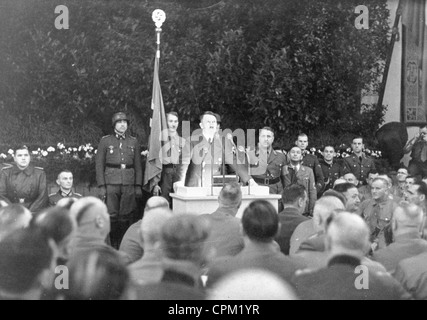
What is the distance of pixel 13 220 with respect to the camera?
216 inches

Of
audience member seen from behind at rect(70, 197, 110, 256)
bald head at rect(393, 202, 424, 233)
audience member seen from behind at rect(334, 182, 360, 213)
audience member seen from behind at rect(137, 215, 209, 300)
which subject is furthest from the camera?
audience member seen from behind at rect(334, 182, 360, 213)

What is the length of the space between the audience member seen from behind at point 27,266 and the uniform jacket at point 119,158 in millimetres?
1659

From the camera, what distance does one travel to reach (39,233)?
5.19 m

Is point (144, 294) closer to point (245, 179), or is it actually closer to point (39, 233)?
point (39, 233)

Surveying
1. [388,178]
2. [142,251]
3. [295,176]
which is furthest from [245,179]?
[142,251]

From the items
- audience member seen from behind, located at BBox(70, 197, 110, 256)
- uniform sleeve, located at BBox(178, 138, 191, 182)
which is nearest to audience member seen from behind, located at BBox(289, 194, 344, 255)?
audience member seen from behind, located at BBox(70, 197, 110, 256)

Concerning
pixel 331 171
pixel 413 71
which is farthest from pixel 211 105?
pixel 413 71

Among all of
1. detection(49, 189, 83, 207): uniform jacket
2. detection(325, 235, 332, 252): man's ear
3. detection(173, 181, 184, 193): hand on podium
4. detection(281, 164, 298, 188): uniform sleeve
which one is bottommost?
detection(325, 235, 332, 252): man's ear

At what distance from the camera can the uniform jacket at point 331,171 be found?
7281 millimetres

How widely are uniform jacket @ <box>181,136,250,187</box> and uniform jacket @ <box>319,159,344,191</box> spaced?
40.4 inches

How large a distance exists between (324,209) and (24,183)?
7.81ft

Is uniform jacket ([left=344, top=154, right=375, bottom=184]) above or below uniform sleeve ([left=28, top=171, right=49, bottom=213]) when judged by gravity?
above

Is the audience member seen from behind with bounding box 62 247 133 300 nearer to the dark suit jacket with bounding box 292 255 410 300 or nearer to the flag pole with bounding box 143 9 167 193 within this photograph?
the dark suit jacket with bounding box 292 255 410 300

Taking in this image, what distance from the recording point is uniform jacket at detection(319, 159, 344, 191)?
23.9 ft
